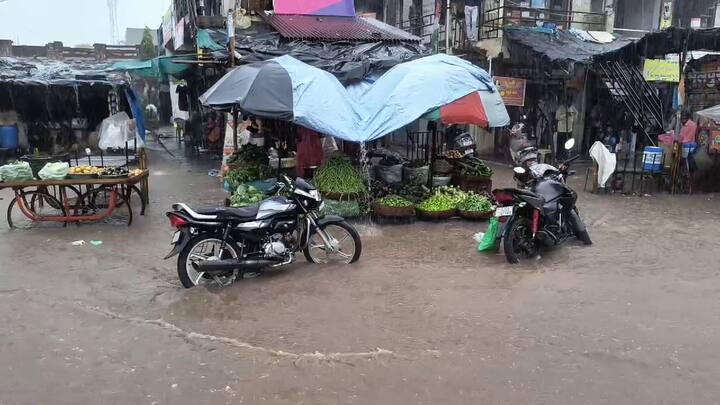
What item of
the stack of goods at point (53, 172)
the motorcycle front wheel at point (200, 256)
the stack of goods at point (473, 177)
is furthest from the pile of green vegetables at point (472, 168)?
the stack of goods at point (53, 172)

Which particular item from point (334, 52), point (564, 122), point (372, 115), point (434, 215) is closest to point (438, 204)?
point (434, 215)

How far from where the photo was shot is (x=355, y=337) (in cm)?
495

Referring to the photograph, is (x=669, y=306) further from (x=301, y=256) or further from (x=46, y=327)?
(x=46, y=327)

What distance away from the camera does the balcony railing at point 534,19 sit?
16688 millimetres

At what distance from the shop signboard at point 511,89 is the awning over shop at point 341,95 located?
288 inches

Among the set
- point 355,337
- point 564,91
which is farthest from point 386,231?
point 564,91

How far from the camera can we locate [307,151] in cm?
1047

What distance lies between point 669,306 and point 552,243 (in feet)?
6.18

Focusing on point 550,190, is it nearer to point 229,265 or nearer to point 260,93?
point 229,265

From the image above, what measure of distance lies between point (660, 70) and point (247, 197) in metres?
13.2

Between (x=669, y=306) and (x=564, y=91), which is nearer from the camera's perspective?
(x=669, y=306)

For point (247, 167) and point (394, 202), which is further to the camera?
point (247, 167)

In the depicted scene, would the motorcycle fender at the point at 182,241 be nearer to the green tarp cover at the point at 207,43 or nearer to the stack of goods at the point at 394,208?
the stack of goods at the point at 394,208

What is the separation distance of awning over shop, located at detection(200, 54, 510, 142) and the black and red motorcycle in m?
1.96
